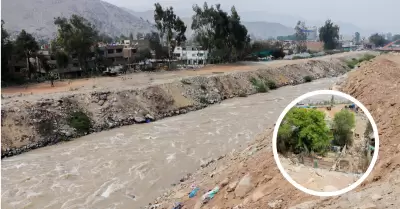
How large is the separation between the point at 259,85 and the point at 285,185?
72.7 ft

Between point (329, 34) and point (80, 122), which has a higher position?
point (329, 34)

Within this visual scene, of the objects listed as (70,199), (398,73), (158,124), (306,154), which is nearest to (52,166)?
(70,199)

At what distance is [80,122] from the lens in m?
17.4

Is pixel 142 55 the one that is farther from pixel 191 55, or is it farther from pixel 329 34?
pixel 329 34

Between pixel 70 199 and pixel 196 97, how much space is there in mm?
13797

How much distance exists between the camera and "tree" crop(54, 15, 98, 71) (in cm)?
2886

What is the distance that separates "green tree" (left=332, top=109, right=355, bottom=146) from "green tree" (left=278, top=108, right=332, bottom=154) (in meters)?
0.09

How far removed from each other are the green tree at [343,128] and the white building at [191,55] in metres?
36.7

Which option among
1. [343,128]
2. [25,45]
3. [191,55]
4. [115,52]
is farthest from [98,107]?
[191,55]

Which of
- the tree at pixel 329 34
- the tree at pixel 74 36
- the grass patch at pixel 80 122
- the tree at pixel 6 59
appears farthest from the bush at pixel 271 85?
the tree at pixel 329 34

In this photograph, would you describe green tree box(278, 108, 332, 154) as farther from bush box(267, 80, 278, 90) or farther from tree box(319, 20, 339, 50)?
tree box(319, 20, 339, 50)

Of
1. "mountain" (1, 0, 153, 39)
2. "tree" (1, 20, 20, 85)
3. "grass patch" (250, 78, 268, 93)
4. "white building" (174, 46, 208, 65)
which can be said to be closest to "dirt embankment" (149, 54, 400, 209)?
"grass patch" (250, 78, 268, 93)

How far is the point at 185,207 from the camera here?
789 centimetres

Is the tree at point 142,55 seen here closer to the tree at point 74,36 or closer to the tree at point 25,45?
the tree at point 74,36
